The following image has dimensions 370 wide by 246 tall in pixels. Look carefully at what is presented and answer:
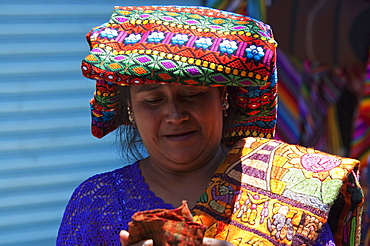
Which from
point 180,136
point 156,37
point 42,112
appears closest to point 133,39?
point 156,37

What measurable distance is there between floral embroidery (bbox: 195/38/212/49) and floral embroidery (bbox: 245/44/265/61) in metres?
0.12

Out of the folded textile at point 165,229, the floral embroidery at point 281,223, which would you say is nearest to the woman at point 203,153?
the floral embroidery at point 281,223

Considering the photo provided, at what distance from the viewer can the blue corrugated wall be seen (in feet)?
15.4

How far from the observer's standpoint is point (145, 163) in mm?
2273

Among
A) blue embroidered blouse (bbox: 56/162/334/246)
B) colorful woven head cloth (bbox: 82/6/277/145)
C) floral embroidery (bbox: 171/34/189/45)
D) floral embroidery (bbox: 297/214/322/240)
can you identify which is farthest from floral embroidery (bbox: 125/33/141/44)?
floral embroidery (bbox: 297/214/322/240)

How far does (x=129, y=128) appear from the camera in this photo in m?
2.47

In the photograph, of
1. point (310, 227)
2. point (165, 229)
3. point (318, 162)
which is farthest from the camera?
point (318, 162)

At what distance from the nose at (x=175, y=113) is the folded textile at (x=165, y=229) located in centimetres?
41

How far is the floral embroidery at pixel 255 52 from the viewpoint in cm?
194

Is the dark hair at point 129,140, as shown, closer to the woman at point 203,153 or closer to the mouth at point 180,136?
the woman at point 203,153

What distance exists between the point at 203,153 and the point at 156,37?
46 cm

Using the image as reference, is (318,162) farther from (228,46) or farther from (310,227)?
(228,46)

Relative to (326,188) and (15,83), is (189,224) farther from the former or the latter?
(15,83)

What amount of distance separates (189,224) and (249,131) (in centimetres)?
82
